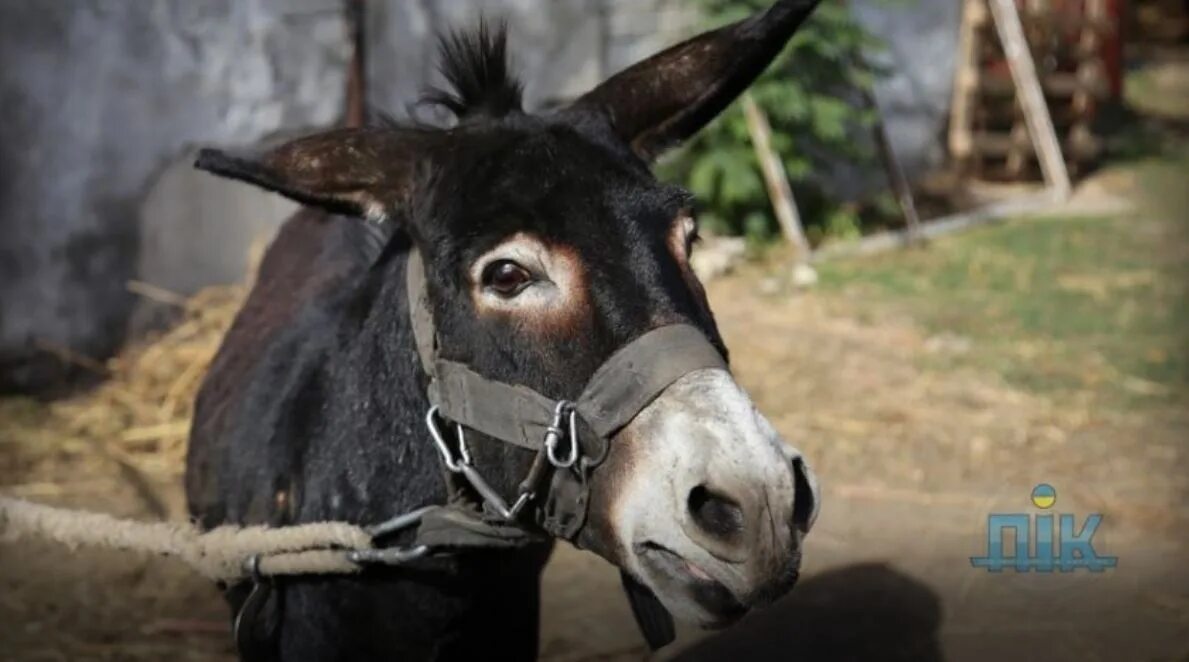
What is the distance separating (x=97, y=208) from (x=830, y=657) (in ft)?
13.5

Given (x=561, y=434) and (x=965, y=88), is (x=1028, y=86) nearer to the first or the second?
(x=965, y=88)

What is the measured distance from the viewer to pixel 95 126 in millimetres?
6230

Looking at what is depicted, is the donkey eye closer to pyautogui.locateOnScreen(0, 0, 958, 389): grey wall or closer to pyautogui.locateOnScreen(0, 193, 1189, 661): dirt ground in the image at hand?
pyautogui.locateOnScreen(0, 193, 1189, 661): dirt ground

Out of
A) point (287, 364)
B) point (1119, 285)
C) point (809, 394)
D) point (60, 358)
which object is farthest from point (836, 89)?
point (287, 364)

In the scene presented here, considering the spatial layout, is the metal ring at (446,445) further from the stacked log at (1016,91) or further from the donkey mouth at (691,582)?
the stacked log at (1016,91)

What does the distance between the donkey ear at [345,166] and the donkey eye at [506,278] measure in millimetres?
284

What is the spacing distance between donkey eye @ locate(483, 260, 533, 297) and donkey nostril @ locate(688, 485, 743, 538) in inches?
17.9

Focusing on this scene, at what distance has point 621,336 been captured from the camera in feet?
6.85

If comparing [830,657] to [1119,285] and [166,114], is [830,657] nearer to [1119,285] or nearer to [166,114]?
[166,114]

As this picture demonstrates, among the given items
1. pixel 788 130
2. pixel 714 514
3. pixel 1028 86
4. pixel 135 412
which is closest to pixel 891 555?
pixel 714 514

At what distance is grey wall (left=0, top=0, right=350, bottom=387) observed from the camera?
6.01m

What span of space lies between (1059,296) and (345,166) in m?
6.41

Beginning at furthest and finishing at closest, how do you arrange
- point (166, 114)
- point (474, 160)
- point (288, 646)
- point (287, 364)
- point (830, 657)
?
point (166, 114)
point (830, 657)
point (287, 364)
point (288, 646)
point (474, 160)

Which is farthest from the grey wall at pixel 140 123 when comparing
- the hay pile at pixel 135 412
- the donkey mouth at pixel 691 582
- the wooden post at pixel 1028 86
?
the wooden post at pixel 1028 86
